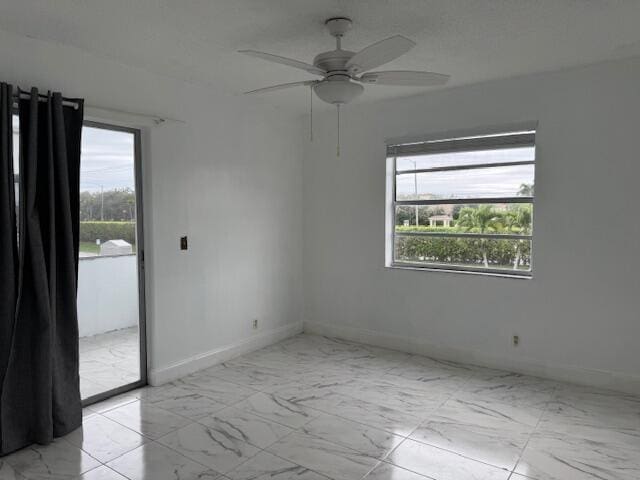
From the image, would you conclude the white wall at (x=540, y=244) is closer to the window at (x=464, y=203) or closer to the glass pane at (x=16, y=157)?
the window at (x=464, y=203)

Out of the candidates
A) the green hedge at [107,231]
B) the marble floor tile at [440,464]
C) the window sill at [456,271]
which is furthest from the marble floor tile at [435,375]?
the green hedge at [107,231]

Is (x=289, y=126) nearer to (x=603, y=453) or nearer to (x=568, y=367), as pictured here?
(x=568, y=367)

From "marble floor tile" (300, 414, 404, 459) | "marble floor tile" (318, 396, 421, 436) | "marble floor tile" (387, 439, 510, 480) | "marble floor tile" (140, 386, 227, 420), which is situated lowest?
"marble floor tile" (387, 439, 510, 480)

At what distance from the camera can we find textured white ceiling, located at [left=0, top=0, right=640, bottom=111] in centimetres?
233

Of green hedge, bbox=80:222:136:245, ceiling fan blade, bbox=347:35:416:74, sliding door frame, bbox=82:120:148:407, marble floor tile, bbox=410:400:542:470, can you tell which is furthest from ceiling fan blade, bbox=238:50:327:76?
marble floor tile, bbox=410:400:542:470

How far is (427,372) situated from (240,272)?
6.32 ft

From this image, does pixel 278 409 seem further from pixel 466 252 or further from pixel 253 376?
pixel 466 252

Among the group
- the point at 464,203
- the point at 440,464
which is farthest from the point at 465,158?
the point at 440,464

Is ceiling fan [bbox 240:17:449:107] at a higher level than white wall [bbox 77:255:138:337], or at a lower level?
higher

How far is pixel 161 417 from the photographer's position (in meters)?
2.95

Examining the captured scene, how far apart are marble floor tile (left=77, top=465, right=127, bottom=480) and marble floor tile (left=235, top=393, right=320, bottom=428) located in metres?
0.94

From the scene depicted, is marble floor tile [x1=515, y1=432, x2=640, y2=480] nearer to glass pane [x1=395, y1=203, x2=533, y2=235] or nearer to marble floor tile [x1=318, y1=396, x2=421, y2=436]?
marble floor tile [x1=318, y1=396, x2=421, y2=436]

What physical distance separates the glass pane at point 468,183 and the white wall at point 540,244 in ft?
0.57

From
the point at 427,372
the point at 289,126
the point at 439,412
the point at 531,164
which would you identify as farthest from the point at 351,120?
the point at 439,412
